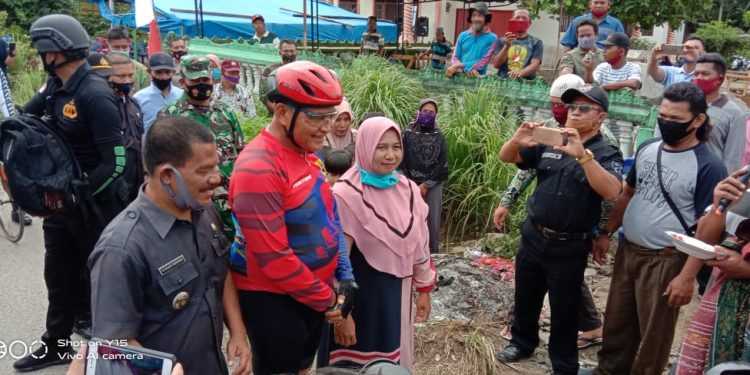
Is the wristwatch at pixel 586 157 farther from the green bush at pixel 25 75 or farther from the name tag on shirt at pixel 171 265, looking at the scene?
the green bush at pixel 25 75

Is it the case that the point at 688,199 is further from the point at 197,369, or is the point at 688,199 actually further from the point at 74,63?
the point at 74,63

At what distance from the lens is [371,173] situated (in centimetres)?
309

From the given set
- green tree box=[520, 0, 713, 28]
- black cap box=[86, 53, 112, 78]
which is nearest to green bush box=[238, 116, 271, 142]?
black cap box=[86, 53, 112, 78]

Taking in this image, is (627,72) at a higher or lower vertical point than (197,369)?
higher

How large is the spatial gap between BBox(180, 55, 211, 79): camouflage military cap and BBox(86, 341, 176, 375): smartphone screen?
2554mm

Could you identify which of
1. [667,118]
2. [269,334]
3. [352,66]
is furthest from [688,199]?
[352,66]

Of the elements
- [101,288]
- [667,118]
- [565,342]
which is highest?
[667,118]

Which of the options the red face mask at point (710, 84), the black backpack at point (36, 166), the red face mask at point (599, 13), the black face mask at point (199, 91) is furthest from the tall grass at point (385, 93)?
the black backpack at point (36, 166)

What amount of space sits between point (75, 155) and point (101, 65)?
100cm

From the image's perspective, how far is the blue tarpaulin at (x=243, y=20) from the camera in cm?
1697

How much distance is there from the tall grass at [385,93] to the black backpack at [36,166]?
422cm

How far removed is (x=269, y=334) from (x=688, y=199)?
2.29 meters

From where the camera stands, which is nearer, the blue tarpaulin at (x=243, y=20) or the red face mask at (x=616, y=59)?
the red face mask at (x=616, y=59)

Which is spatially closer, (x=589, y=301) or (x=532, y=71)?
(x=589, y=301)
